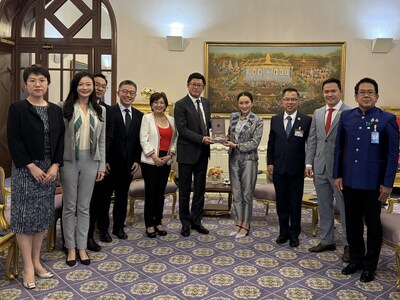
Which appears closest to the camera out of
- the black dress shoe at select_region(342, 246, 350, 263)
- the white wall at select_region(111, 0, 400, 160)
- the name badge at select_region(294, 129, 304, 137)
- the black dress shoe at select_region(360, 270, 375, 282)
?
the black dress shoe at select_region(360, 270, 375, 282)

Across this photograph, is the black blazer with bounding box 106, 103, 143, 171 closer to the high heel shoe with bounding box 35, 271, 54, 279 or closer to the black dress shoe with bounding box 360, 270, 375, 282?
the high heel shoe with bounding box 35, 271, 54, 279

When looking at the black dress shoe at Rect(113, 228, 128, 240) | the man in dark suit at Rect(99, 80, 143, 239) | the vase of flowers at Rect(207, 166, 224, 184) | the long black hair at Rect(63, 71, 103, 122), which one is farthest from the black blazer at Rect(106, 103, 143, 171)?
the vase of flowers at Rect(207, 166, 224, 184)

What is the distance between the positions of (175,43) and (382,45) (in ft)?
12.7

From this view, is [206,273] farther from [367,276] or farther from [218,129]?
[218,129]

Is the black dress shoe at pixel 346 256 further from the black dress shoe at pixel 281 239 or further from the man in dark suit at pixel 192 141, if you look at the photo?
the man in dark suit at pixel 192 141

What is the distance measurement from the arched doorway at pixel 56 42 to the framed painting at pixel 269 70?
204cm

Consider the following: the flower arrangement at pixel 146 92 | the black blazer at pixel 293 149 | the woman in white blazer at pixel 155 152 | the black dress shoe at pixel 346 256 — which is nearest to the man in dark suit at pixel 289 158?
the black blazer at pixel 293 149

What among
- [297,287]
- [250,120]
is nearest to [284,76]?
[250,120]

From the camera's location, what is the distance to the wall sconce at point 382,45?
7082 mm

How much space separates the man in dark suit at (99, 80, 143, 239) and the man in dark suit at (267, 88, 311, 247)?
1.48 m

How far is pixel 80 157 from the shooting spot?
3.35 m

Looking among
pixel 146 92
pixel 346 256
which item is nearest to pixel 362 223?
pixel 346 256

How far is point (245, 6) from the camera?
729 cm

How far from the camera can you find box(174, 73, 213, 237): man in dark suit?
422 centimetres
